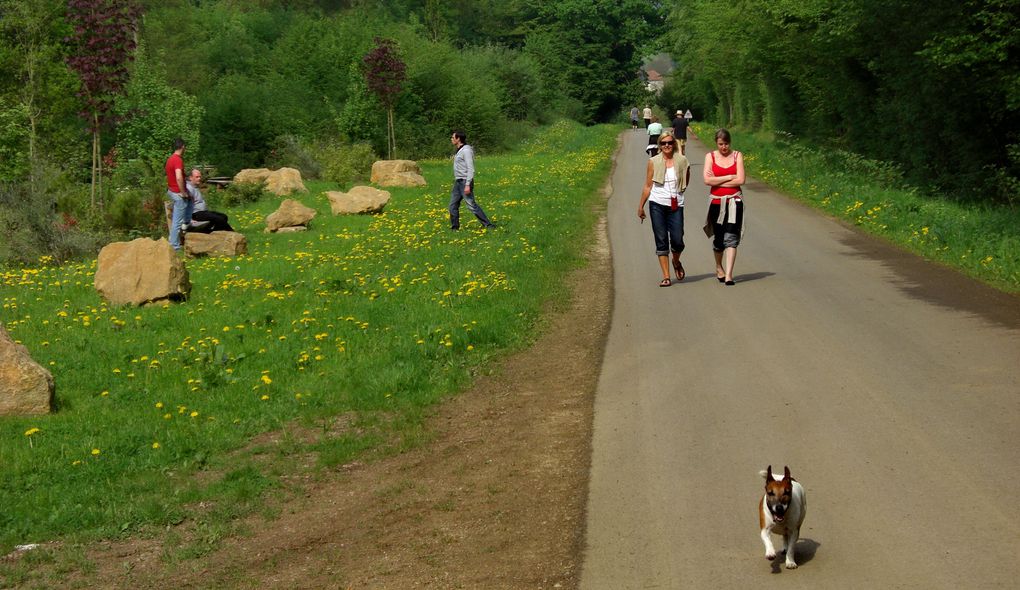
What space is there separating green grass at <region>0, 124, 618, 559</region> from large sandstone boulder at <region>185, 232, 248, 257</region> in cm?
38

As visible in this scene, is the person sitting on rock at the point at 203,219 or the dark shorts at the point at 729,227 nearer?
the dark shorts at the point at 729,227

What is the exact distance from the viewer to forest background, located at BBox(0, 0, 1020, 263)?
20.9m

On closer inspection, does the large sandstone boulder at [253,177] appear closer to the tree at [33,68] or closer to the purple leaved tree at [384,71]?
the tree at [33,68]

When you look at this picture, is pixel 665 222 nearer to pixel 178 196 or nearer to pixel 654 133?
pixel 178 196

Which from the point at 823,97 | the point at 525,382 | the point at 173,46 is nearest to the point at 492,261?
the point at 525,382

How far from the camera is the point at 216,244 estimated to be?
60.6 ft

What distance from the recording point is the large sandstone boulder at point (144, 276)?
1377 centimetres

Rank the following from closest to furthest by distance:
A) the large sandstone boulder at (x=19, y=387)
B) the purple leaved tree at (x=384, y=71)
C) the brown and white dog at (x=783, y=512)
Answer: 1. the brown and white dog at (x=783, y=512)
2. the large sandstone boulder at (x=19, y=387)
3. the purple leaved tree at (x=384, y=71)

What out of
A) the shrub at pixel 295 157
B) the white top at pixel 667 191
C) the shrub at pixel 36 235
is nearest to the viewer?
the white top at pixel 667 191

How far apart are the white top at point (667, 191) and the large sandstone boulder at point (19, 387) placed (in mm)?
7671

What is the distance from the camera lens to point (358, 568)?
5.82 m

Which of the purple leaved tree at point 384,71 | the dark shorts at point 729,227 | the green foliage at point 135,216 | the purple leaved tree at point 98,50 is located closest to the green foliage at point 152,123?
the purple leaved tree at point 98,50

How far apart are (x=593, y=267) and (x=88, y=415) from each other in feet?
28.4

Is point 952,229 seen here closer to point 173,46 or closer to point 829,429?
point 829,429
